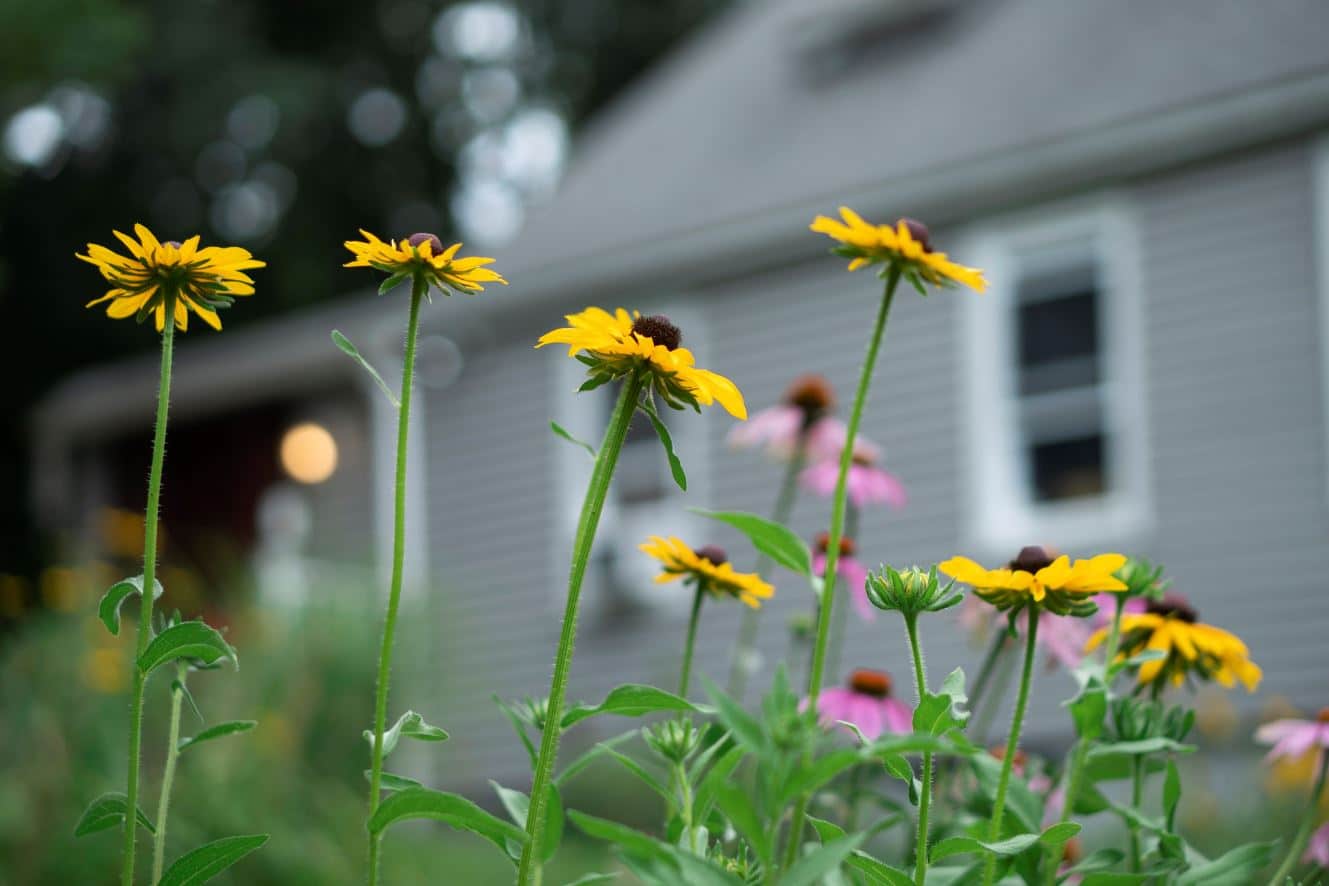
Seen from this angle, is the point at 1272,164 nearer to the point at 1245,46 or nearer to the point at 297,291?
the point at 1245,46

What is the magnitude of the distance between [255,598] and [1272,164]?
4.56m

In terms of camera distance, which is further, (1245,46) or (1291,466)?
(1245,46)

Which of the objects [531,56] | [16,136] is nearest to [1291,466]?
[16,136]

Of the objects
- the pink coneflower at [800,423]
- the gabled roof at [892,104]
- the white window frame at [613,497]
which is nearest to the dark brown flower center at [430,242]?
the pink coneflower at [800,423]

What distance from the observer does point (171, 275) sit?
1.17 metres

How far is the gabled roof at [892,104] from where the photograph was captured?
7078 millimetres

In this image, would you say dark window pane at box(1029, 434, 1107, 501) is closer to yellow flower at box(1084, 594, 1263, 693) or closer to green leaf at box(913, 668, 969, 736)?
yellow flower at box(1084, 594, 1263, 693)

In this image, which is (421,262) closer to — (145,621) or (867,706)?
(145,621)

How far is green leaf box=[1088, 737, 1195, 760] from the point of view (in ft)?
4.15

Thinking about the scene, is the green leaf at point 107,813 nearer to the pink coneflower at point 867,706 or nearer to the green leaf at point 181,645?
the green leaf at point 181,645

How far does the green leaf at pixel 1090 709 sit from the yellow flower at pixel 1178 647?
22cm

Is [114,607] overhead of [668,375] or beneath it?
beneath

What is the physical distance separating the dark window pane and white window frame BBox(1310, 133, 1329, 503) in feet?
3.87

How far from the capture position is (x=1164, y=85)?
7.29 metres
